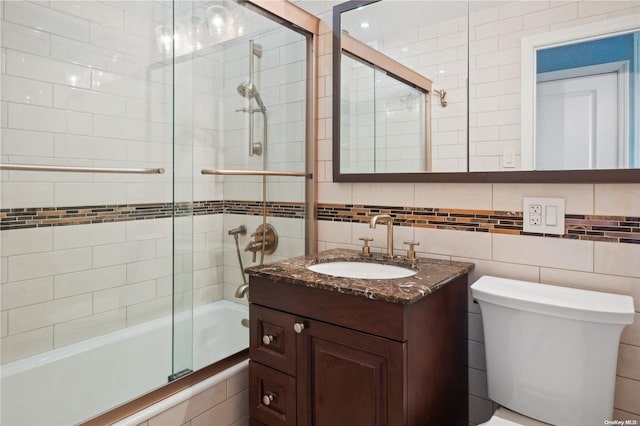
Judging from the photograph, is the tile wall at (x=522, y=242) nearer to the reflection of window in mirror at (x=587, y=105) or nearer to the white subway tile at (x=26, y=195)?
the reflection of window in mirror at (x=587, y=105)

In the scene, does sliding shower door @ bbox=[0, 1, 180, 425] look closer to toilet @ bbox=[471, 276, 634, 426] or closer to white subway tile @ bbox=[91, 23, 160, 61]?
white subway tile @ bbox=[91, 23, 160, 61]

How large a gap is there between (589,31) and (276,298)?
136cm

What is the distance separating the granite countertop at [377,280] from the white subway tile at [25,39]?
4.06ft

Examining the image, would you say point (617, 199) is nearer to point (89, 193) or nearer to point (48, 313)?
point (89, 193)

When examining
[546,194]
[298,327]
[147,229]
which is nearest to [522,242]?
[546,194]

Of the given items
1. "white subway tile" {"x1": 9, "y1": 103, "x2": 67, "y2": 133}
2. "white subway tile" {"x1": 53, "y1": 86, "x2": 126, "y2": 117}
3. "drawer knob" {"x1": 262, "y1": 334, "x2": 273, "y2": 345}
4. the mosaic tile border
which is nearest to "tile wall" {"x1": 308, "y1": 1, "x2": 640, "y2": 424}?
the mosaic tile border

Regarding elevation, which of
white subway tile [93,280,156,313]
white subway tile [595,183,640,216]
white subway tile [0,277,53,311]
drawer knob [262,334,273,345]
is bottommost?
drawer knob [262,334,273,345]

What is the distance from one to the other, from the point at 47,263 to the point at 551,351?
187cm

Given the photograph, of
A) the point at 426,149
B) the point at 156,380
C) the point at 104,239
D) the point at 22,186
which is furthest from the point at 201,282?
the point at 426,149

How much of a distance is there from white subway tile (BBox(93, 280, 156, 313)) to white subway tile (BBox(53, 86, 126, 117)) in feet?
2.66

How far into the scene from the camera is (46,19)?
155 centimetres

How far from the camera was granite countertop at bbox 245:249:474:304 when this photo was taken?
1.10 meters

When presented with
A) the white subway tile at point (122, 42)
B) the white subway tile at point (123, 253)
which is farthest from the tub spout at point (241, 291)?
the white subway tile at point (122, 42)

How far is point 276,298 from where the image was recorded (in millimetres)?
1338
